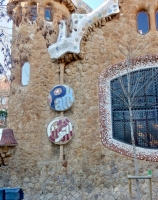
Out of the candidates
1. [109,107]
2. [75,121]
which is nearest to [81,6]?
[109,107]

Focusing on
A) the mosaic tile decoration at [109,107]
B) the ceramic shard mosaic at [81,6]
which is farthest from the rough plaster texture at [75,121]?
the ceramic shard mosaic at [81,6]

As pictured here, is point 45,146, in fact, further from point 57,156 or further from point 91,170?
point 91,170

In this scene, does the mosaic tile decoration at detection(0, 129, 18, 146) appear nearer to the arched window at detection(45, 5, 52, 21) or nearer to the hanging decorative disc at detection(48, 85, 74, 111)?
the hanging decorative disc at detection(48, 85, 74, 111)

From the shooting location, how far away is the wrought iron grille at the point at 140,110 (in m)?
6.98

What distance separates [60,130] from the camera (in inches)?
284

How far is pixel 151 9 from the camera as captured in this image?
26.0 feet

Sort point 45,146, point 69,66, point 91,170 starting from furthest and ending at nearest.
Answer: point 69,66 < point 45,146 < point 91,170

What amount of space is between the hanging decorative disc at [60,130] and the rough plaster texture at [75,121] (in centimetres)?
18

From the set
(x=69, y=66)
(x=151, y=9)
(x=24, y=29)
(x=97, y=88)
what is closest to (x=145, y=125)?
(x=97, y=88)

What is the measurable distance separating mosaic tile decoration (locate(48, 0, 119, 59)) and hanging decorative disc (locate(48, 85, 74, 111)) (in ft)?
3.16

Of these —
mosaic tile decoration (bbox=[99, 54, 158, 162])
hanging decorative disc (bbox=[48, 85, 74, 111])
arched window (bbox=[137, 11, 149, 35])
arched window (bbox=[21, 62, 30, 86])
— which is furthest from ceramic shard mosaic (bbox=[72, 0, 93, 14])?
hanging decorative disc (bbox=[48, 85, 74, 111])

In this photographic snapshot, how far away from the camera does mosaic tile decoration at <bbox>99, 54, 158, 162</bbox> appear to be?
22.2ft

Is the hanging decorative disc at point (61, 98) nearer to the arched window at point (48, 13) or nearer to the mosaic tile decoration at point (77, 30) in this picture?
the mosaic tile decoration at point (77, 30)

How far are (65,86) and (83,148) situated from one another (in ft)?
5.66
